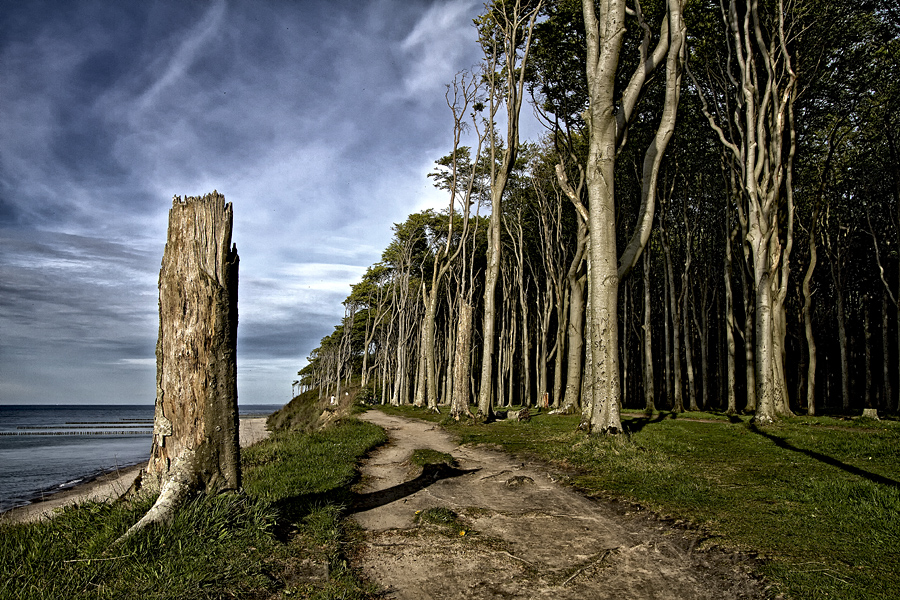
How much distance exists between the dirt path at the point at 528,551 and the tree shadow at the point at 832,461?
3.69m

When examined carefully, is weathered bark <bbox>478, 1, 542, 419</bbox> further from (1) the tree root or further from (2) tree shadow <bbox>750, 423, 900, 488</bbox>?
(1) the tree root

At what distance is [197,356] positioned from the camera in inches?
189

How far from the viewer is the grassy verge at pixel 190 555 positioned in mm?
3500

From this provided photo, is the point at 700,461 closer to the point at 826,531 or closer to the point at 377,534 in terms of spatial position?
the point at 826,531

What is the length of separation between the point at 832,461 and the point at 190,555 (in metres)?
9.25

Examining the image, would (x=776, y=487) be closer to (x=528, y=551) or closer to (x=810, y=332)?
(x=528, y=551)

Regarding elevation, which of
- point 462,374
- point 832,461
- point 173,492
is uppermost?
point 462,374

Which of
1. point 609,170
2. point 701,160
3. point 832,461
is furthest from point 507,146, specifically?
point 832,461

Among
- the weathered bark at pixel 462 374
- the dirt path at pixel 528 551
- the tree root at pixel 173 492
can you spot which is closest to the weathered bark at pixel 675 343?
the weathered bark at pixel 462 374

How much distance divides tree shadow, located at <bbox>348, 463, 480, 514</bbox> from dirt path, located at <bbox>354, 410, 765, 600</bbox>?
30mm

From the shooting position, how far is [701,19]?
17.7 metres

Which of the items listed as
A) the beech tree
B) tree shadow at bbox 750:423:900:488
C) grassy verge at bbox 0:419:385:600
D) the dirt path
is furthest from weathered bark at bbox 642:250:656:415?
grassy verge at bbox 0:419:385:600

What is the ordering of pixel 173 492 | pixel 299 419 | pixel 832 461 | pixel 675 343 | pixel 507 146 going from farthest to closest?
pixel 299 419
pixel 675 343
pixel 507 146
pixel 832 461
pixel 173 492

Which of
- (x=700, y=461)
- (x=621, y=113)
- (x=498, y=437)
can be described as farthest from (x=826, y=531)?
(x=621, y=113)
